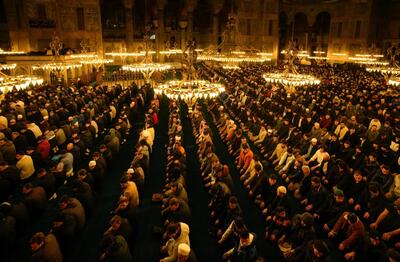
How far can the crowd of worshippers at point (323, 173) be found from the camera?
538cm

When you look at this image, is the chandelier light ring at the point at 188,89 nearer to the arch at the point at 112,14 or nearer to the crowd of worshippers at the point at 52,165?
the crowd of worshippers at the point at 52,165

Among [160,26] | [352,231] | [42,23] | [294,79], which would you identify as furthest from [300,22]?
[352,231]

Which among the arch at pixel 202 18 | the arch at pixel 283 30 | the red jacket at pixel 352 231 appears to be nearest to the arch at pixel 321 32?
the arch at pixel 283 30

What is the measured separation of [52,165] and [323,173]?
6833 millimetres

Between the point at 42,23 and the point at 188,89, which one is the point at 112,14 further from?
the point at 188,89

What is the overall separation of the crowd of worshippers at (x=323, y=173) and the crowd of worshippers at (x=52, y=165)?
363 centimetres

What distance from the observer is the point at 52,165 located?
26.2 feet

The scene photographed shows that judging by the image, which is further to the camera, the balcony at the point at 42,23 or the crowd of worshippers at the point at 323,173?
the balcony at the point at 42,23

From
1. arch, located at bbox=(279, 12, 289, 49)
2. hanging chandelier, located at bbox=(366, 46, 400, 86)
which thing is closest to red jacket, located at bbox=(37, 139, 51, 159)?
hanging chandelier, located at bbox=(366, 46, 400, 86)

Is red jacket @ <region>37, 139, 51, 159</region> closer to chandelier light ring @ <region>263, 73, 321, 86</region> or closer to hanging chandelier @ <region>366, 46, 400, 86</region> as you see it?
chandelier light ring @ <region>263, 73, 321, 86</region>

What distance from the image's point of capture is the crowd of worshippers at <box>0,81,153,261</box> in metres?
5.45

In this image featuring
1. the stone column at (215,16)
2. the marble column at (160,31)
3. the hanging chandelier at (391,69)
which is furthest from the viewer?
the stone column at (215,16)

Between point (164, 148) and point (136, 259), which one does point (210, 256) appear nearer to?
point (136, 259)

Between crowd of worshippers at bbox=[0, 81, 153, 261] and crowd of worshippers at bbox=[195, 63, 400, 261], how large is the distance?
11.9 feet
